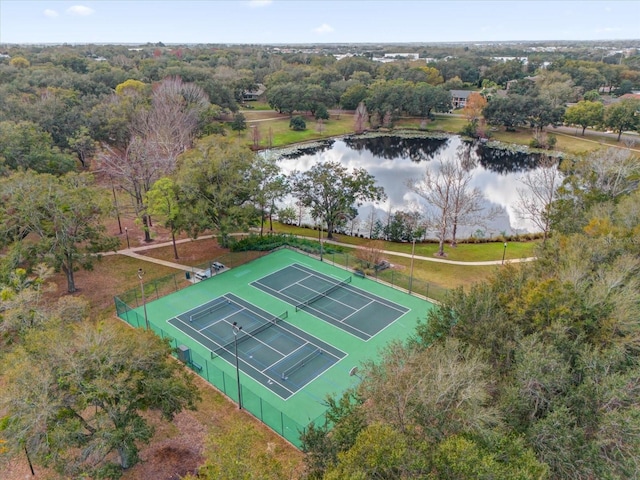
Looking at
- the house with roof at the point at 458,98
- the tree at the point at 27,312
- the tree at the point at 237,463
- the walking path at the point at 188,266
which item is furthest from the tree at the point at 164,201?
the house with roof at the point at 458,98

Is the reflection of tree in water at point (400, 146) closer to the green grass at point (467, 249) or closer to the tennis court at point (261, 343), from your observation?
the green grass at point (467, 249)

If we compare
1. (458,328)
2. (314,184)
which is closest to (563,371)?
(458,328)

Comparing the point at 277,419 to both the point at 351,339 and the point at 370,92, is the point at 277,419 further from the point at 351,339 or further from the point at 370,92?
the point at 370,92

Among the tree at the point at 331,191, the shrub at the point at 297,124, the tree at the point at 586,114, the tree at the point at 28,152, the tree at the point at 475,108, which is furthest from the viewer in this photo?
the tree at the point at 475,108

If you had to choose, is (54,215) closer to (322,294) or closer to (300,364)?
(322,294)

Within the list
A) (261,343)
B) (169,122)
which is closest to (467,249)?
(261,343)
